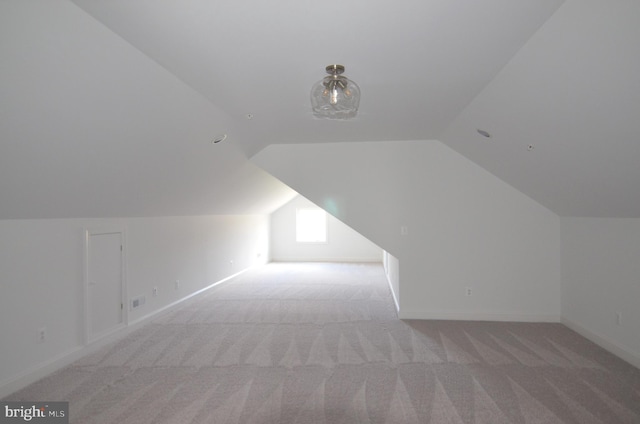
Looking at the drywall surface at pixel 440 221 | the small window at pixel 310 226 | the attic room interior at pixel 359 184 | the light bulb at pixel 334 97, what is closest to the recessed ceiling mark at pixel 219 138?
the attic room interior at pixel 359 184

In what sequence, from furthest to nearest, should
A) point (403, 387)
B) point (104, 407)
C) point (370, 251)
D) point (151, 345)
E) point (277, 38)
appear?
1. point (370, 251)
2. point (151, 345)
3. point (403, 387)
4. point (104, 407)
5. point (277, 38)

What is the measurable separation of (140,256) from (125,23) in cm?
335

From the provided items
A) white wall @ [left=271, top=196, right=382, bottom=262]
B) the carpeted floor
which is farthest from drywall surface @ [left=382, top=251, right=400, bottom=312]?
white wall @ [left=271, top=196, right=382, bottom=262]

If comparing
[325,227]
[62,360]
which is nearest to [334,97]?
[62,360]

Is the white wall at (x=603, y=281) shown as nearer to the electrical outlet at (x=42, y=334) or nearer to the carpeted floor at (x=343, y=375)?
the carpeted floor at (x=343, y=375)

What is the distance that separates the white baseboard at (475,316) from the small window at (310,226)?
18.9 ft

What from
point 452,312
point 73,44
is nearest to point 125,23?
point 73,44

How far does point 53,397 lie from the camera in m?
2.69

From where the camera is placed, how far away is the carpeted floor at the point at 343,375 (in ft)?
8.16

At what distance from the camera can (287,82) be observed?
8.82ft

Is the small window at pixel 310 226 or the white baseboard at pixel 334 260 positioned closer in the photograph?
the white baseboard at pixel 334 260

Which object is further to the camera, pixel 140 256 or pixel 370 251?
pixel 370 251

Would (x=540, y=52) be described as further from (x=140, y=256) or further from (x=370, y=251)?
(x=370, y=251)

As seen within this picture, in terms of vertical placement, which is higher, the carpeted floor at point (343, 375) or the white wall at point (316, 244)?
the white wall at point (316, 244)
